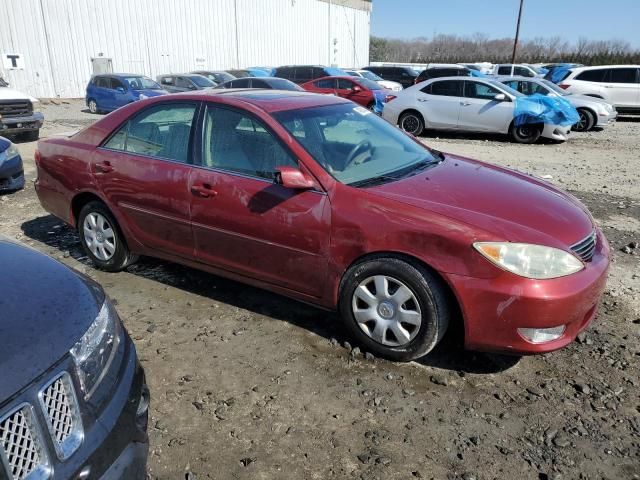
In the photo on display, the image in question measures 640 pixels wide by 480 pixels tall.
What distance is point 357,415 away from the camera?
2.84 m

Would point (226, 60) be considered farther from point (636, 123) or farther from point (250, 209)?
point (250, 209)

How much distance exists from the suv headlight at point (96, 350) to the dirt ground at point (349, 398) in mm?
752

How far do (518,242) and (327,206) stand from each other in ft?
3.71

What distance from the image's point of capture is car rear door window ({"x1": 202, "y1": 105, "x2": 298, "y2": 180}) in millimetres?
3525

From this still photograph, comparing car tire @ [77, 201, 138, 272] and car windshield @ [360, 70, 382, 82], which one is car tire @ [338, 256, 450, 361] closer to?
car tire @ [77, 201, 138, 272]

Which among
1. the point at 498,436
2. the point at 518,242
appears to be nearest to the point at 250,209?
the point at 518,242

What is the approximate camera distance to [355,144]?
382 cm

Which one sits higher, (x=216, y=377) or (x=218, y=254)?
(x=218, y=254)

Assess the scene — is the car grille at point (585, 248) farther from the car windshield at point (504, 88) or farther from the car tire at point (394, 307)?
the car windshield at point (504, 88)

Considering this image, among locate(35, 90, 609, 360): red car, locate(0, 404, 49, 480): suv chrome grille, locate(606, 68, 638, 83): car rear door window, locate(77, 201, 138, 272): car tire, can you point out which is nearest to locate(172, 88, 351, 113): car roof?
locate(35, 90, 609, 360): red car

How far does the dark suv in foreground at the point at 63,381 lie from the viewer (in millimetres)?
1566

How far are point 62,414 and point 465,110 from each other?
1253 centimetres

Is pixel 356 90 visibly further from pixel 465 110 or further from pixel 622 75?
pixel 622 75

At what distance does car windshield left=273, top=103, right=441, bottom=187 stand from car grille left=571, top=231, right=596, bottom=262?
117 centimetres
